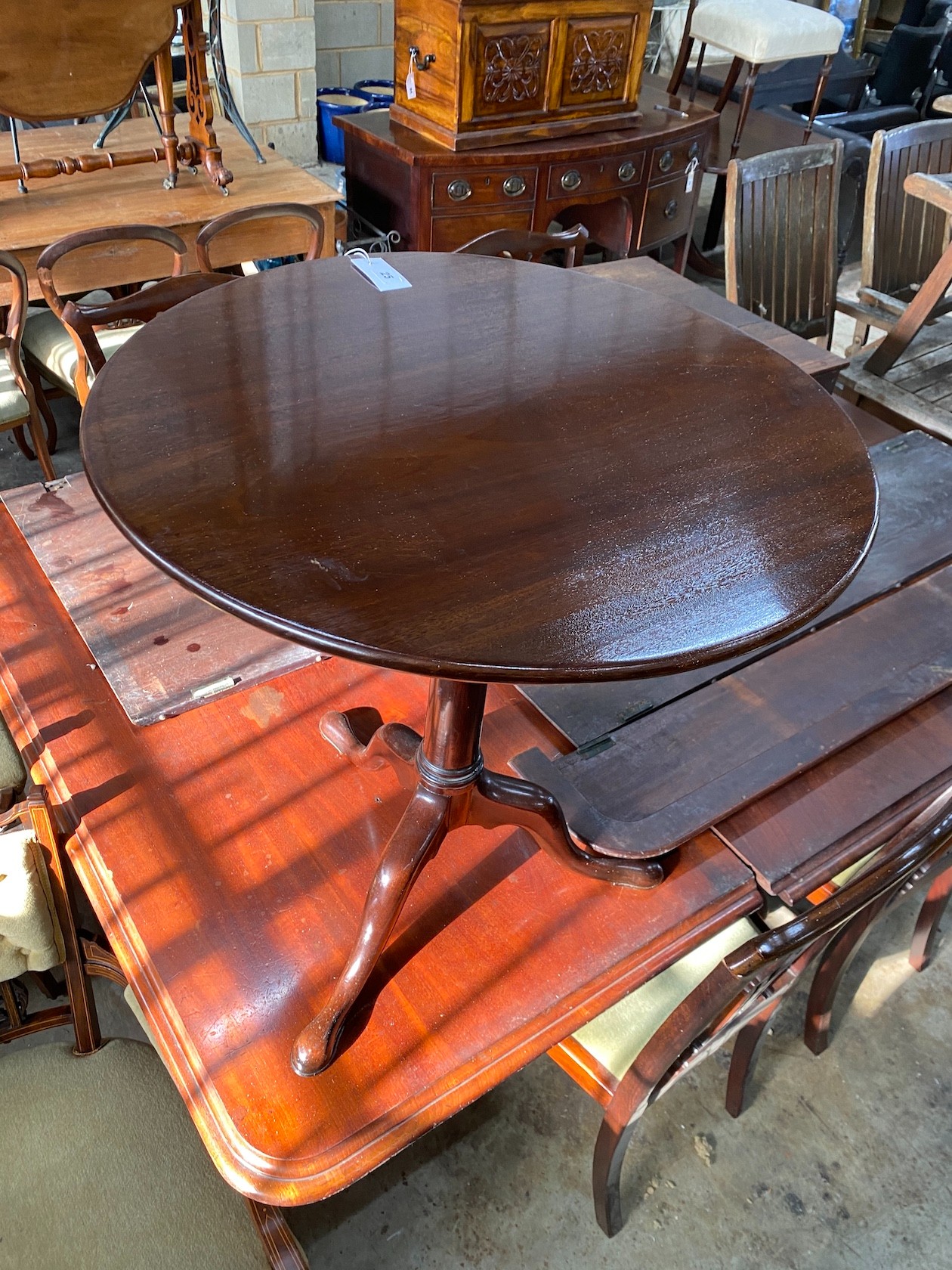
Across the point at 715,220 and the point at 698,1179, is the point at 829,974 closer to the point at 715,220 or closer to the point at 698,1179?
the point at 698,1179

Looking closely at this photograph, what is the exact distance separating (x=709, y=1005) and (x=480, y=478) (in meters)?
0.65

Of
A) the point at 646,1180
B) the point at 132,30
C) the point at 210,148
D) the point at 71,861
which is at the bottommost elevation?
the point at 646,1180

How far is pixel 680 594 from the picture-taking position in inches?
35.4

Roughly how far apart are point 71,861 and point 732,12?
4.17m

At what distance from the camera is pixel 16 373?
245cm

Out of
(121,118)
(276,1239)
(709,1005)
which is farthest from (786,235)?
(276,1239)

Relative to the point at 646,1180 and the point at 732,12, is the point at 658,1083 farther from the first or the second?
the point at 732,12

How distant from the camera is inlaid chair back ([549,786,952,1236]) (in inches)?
38.1

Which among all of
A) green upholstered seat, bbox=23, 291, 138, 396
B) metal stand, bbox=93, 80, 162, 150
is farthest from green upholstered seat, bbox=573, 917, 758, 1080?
metal stand, bbox=93, 80, 162, 150

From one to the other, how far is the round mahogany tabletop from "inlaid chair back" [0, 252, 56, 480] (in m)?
1.14

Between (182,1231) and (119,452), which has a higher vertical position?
(119,452)

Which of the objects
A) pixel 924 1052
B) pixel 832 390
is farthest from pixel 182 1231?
pixel 832 390

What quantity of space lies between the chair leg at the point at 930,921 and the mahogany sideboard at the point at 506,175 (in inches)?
95.9

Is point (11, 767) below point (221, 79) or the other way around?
below
